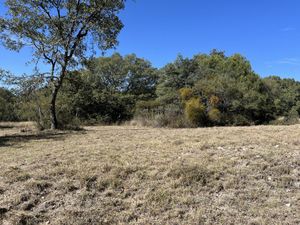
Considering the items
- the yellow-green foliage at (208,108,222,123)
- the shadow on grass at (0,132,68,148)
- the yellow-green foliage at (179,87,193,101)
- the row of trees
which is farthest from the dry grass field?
the yellow-green foliage at (179,87,193,101)

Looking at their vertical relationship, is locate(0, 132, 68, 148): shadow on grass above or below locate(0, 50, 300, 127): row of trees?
below

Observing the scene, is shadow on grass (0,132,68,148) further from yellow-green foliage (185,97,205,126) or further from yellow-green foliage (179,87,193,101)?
yellow-green foliage (179,87,193,101)

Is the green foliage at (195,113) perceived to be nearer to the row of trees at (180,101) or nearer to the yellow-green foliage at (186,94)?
the row of trees at (180,101)

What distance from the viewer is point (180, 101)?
14.3 meters

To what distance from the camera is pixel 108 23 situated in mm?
10570

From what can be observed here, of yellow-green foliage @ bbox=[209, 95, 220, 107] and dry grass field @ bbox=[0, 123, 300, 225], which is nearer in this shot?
dry grass field @ bbox=[0, 123, 300, 225]

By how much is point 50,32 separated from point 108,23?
1.99 meters

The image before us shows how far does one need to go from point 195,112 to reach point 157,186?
29.6 feet

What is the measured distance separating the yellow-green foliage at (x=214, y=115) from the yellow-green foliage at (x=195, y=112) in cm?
37

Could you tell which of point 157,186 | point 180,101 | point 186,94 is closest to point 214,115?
point 186,94

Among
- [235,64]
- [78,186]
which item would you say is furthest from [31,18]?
[235,64]

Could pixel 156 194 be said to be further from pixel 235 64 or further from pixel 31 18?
pixel 235 64

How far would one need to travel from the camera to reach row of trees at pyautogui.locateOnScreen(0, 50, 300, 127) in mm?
12367

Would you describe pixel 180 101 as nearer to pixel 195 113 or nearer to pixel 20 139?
pixel 195 113
